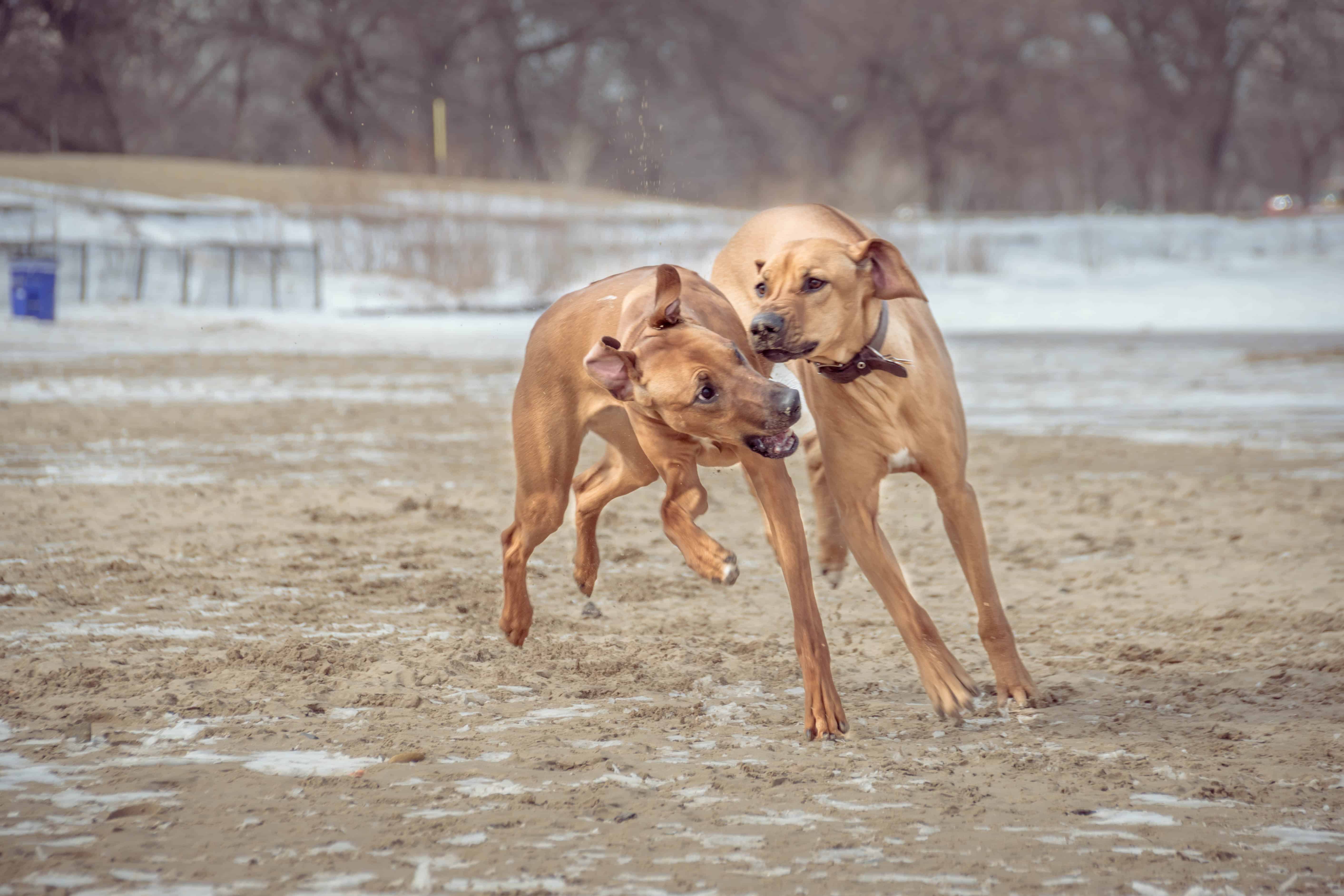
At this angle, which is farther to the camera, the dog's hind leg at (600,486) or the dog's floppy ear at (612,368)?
the dog's hind leg at (600,486)

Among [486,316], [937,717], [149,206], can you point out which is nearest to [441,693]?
[937,717]

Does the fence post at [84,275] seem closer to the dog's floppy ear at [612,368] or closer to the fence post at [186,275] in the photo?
the fence post at [186,275]

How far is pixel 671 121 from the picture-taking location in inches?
2082

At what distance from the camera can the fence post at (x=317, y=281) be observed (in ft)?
74.1

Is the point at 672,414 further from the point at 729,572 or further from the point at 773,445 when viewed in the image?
the point at 729,572

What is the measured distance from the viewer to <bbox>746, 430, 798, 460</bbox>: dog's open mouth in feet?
11.7

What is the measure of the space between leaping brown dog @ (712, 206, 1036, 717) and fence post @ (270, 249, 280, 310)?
63.6 feet

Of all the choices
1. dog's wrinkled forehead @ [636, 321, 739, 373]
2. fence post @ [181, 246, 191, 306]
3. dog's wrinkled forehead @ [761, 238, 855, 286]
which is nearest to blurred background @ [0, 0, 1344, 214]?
fence post @ [181, 246, 191, 306]

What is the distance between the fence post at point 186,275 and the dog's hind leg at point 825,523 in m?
18.7

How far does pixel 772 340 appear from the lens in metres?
3.87

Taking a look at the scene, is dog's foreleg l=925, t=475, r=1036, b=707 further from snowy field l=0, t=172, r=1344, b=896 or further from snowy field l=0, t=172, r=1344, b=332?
snowy field l=0, t=172, r=1344, b=332

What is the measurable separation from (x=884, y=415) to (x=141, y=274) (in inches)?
828

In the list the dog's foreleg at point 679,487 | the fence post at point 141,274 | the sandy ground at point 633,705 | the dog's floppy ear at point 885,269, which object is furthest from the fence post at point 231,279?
the dog's foreleg at point 679,487

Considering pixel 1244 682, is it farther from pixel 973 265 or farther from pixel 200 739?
pixel 973 265
